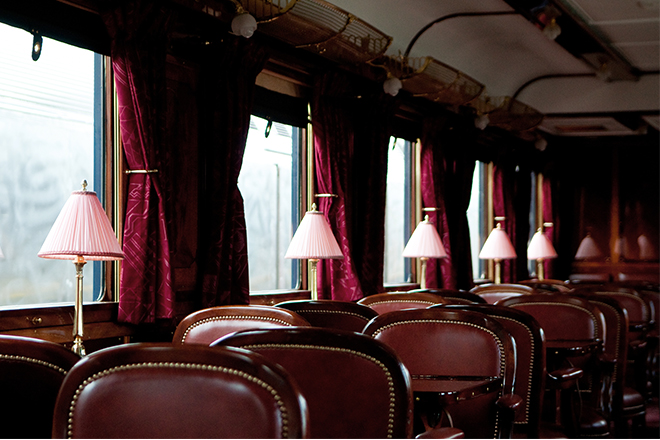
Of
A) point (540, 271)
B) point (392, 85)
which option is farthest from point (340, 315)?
point (540, 271)

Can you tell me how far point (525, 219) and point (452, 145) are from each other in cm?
295

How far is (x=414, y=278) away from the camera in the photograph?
304 inches

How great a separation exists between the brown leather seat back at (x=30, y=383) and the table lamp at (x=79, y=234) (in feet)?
3.34

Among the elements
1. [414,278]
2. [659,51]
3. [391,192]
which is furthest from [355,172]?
[659,51]

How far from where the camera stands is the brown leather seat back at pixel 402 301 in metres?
4.08

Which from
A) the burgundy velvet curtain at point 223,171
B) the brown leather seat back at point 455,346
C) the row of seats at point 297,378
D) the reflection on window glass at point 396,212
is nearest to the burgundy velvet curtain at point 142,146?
the burgundy velvet curtain at point 223,171

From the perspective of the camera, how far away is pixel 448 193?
7.91 m

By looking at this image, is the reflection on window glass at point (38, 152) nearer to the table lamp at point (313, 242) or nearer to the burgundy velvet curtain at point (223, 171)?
the burgundy velvet curtain at point (223, 171)

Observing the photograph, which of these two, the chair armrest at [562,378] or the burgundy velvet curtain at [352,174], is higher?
the burgundy velvet curtain at [352,174]

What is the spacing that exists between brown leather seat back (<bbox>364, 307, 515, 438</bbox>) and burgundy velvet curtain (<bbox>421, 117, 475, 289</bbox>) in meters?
4.73

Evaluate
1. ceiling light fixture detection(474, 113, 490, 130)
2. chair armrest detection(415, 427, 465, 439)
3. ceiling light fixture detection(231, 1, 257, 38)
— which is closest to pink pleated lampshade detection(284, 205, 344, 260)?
ceiling light fixture detection(231, 1, 257, 38)

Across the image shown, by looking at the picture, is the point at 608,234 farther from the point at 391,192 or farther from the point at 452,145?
the point at 391,192

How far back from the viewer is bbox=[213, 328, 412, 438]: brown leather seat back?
168 centimetres

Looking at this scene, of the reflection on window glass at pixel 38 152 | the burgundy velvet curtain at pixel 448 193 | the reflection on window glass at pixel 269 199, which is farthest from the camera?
the burgundy velvet curtain at pixel 448 193
